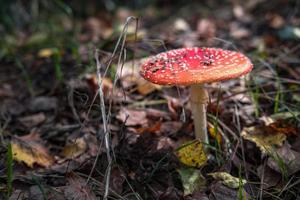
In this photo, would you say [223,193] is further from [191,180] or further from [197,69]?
[197,69]

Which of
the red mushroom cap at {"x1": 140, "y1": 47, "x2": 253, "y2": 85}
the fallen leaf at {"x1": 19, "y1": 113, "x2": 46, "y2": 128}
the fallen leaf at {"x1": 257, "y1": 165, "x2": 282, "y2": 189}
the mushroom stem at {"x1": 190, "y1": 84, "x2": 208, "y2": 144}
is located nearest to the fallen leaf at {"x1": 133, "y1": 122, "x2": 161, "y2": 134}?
the mushroom stem at {"x1": 190, "y1": 84, "x2": 208, "y2": 144}

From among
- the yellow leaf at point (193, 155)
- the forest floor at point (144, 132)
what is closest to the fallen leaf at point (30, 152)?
the forest floor at point (144, 132)

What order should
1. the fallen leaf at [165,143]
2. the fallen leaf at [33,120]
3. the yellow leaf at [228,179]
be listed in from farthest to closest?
the fallen leaf at [33,120] < the fallen leaf at [165,143] < the yellow leaf at [228,179]

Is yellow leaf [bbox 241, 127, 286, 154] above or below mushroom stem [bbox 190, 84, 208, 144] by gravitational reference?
below

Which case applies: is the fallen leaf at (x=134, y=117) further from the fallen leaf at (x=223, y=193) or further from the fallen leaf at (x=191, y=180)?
the fallen leaf at (x=223, y=193)

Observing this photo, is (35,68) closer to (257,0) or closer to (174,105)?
(174,105)

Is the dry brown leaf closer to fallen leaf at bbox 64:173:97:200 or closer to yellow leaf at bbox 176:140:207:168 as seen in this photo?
yellow leaf at bbox 176:140:207:168
